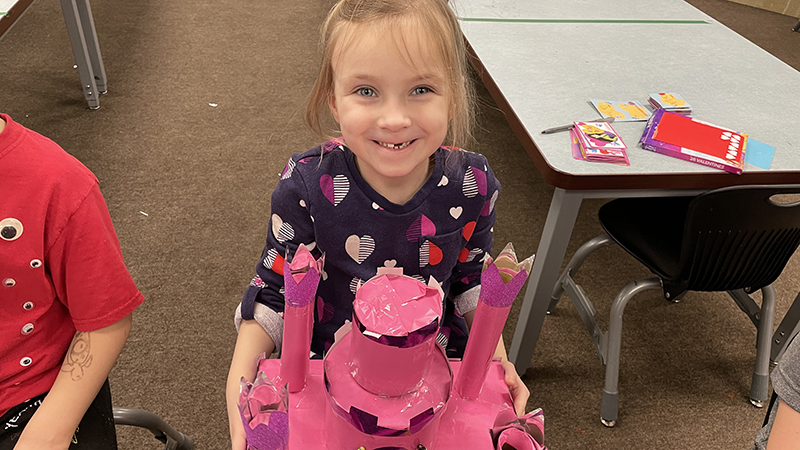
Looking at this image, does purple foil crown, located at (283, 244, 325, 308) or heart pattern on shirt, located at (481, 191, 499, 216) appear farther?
heart pattern on shirt, located at (481, 191, 499, 216)

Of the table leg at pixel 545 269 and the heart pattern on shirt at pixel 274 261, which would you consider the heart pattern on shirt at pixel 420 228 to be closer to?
the heart pattern on shirt at pixel 274 261

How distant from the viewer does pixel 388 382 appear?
1.58ft

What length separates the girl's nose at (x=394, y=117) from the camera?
708 millimetres

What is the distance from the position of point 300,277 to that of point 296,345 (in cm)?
8

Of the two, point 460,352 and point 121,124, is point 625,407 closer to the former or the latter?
point 460,352

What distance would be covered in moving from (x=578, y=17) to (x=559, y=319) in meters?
0.99

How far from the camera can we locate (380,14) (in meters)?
0.72

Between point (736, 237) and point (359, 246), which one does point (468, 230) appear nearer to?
point (359, 246)

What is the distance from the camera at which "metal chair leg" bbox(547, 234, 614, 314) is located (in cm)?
159

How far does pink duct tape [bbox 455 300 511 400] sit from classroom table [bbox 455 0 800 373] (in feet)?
2.36

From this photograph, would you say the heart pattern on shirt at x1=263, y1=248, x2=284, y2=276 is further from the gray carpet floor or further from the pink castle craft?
the gray carpet floor

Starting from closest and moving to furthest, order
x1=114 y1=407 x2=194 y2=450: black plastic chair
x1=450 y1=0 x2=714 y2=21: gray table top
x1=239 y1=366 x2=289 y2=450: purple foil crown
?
x1=239 y1=366 x2=289 y2=450: purple foil crown, x1=114 y1=407 x2=194 y2=450: black plastic chair, x1=450 y1=0 x2=714 y2=21: gray table top

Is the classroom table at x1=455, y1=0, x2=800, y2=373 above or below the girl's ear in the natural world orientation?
below

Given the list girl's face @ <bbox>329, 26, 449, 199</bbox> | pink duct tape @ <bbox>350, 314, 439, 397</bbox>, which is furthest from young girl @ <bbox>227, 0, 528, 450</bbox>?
pink duct tape @ <bbox>350, 314, 439, 397</bbox>
